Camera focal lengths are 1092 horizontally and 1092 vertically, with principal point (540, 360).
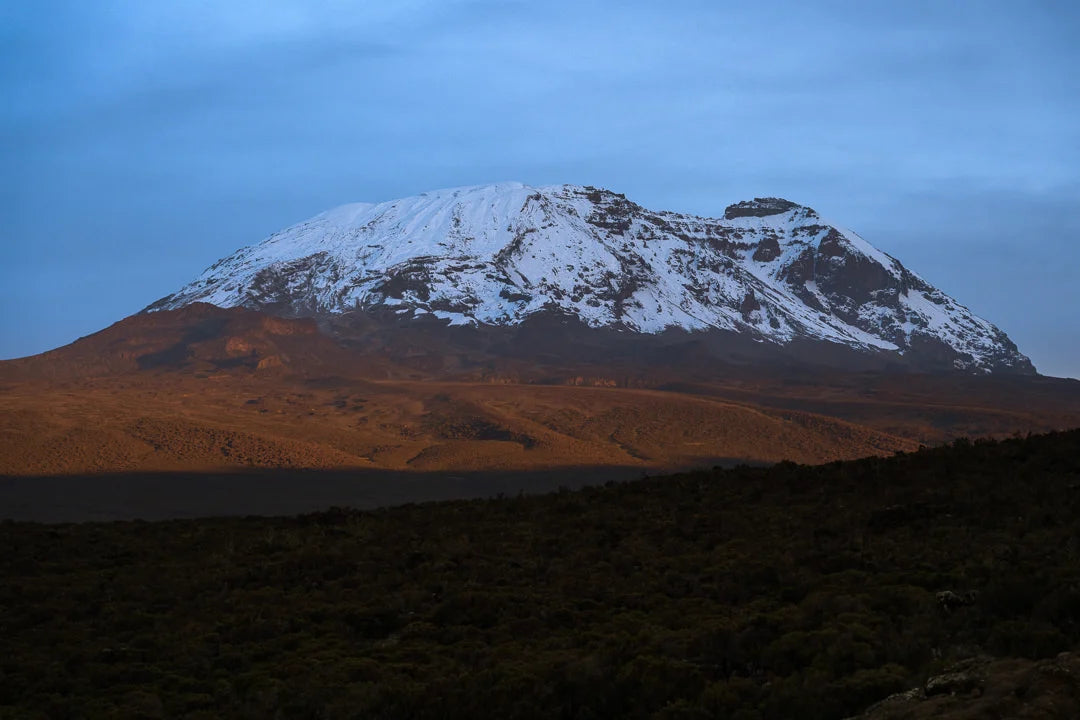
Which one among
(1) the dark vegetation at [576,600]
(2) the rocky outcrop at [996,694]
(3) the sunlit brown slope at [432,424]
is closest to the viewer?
(2) the rocky outcrop at [996,694]

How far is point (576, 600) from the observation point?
19.3 metres

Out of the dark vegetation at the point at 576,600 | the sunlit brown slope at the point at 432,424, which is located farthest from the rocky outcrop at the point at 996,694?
the sunlit brown slope at the point at 432,424

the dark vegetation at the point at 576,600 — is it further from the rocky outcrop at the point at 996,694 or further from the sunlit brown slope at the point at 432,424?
the sunlit brown slope at the point at 432,424

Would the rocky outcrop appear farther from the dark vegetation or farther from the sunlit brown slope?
the sunlit brown slope

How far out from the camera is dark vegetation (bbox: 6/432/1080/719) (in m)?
13.8

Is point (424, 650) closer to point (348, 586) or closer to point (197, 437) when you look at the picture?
point (348, 586)

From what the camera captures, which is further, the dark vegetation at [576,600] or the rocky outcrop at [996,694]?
the dark vegetation at [576,600]

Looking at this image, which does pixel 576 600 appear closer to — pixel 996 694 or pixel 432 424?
pixel 996 694

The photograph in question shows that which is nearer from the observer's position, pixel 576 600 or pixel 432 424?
pixel 576 600

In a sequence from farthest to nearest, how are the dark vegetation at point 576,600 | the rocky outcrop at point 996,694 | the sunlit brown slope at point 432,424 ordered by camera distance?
the sunlit brown slope at point 432,424 < the dark vegetation at point 576,600 < the rocky outcrop at point 996,694

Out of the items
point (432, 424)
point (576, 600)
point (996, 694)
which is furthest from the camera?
point (432, 424)

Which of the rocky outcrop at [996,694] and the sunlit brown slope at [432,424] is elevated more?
the sunlit brown slope at [432,424]

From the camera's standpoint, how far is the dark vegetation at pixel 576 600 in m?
13.8

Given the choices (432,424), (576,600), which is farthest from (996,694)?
(432,424)
